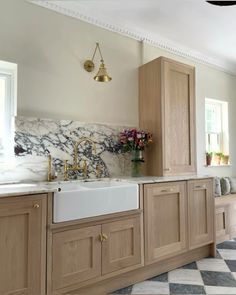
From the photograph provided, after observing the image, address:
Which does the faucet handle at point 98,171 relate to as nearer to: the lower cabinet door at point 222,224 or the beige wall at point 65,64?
the beige wall at point 65,64

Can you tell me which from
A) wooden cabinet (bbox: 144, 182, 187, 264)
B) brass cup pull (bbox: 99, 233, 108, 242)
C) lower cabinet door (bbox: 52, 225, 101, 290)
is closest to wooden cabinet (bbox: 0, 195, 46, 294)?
lower cabinet door (bbox: 52, 225, 101, 290)

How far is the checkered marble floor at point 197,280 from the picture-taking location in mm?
2107

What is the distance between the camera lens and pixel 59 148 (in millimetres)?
2488

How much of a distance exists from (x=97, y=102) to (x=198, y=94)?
6.00 feet

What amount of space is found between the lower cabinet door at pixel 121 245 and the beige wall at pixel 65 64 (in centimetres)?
117

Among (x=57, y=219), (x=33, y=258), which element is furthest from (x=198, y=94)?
(x=33, y=258)

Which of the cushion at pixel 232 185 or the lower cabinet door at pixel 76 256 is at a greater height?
the cushion at pixel 232 185

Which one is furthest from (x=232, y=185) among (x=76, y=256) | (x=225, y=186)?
(x=76, y=256)

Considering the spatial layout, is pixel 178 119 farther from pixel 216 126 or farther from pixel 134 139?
pixel 216 126

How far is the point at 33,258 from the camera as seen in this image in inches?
65.6

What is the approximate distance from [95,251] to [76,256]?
0.52ft

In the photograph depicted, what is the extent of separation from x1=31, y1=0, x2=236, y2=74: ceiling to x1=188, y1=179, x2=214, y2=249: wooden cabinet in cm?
182

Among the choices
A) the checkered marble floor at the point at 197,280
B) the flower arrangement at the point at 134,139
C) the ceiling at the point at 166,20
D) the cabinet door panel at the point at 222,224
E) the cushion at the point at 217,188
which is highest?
the ceiling at the point at 166,20

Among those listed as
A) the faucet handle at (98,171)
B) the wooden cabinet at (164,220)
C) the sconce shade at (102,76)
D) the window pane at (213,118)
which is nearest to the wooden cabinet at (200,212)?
the wooden cabinet at (164,220)
